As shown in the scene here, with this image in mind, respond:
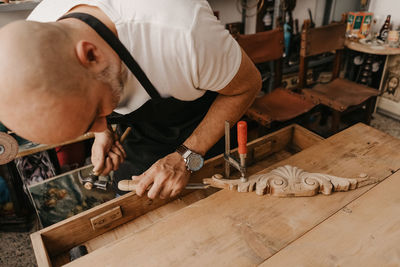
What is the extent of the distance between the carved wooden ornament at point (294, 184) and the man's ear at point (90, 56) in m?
0.60

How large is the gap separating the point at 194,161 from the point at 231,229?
301mm

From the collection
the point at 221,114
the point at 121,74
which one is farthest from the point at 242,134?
the point at 121,74

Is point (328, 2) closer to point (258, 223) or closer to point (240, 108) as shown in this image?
point (240, 108)

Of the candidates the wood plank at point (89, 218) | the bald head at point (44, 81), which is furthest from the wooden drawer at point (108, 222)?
the bald head at point (44, 81)

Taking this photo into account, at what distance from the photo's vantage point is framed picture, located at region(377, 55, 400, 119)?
10.4 feet

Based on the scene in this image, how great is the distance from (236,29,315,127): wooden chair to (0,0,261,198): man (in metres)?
1.12

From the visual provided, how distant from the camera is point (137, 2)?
0.85m

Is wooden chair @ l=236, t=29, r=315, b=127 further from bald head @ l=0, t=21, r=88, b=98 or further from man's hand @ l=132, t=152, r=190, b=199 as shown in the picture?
bald head @ l=0, t=21, r=88, b=98

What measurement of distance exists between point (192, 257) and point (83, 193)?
115 centimetres

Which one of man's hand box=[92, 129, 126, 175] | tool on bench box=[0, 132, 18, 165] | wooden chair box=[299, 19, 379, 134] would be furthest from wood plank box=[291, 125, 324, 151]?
tool on bench box=[0, 132, 18, 165]

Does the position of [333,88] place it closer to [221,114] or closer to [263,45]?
[263,45]

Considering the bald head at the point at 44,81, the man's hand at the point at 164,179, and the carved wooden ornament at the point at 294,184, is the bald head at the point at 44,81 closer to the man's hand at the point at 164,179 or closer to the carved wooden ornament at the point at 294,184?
the man's hand at the point at 164,179

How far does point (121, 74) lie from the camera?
90 cm

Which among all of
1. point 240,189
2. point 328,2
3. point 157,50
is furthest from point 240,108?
point 328,2
